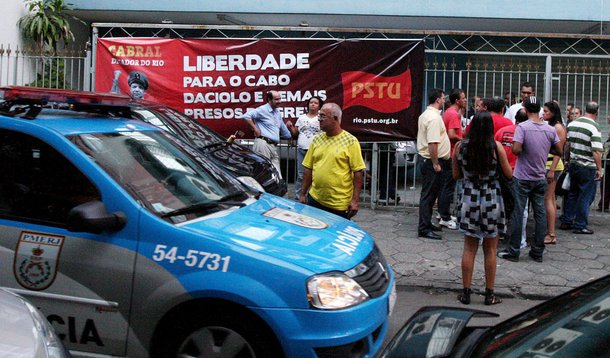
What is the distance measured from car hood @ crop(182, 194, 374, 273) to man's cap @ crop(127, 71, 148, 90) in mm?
6201

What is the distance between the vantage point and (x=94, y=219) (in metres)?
3.80

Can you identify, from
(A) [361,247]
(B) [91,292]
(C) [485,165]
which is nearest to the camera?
(B) [91,292]

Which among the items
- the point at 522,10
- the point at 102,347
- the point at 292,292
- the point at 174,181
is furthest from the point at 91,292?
the point at 522,10

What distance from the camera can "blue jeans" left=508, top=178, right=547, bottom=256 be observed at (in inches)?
302

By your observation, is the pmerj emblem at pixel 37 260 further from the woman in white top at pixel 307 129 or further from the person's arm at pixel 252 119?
the person's arm at pixel 252 119

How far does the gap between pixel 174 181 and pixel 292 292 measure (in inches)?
48.7

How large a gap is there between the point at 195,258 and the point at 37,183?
3.91 feet

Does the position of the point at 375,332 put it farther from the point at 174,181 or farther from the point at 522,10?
the point at 522,10

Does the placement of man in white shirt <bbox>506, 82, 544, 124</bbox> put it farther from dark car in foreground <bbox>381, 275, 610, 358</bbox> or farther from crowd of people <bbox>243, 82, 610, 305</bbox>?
dark car in foreground <bbox>381, 275, 610, 358</bbox>

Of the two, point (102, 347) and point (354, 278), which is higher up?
point (354, 278)

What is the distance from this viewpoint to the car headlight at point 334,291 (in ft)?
12.3

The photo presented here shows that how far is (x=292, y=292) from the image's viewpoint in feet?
12.2

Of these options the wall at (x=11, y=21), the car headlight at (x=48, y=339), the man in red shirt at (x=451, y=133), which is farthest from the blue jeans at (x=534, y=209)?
the wall at (x=11, y=21)

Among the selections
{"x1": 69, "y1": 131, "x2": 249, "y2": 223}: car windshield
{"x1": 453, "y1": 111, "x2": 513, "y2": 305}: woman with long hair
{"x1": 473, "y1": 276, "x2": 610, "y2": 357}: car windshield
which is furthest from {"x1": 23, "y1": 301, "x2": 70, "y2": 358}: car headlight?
{"x1": 453, "y1": 111, "x2": 513, "y2": 305}: woman with long hair
